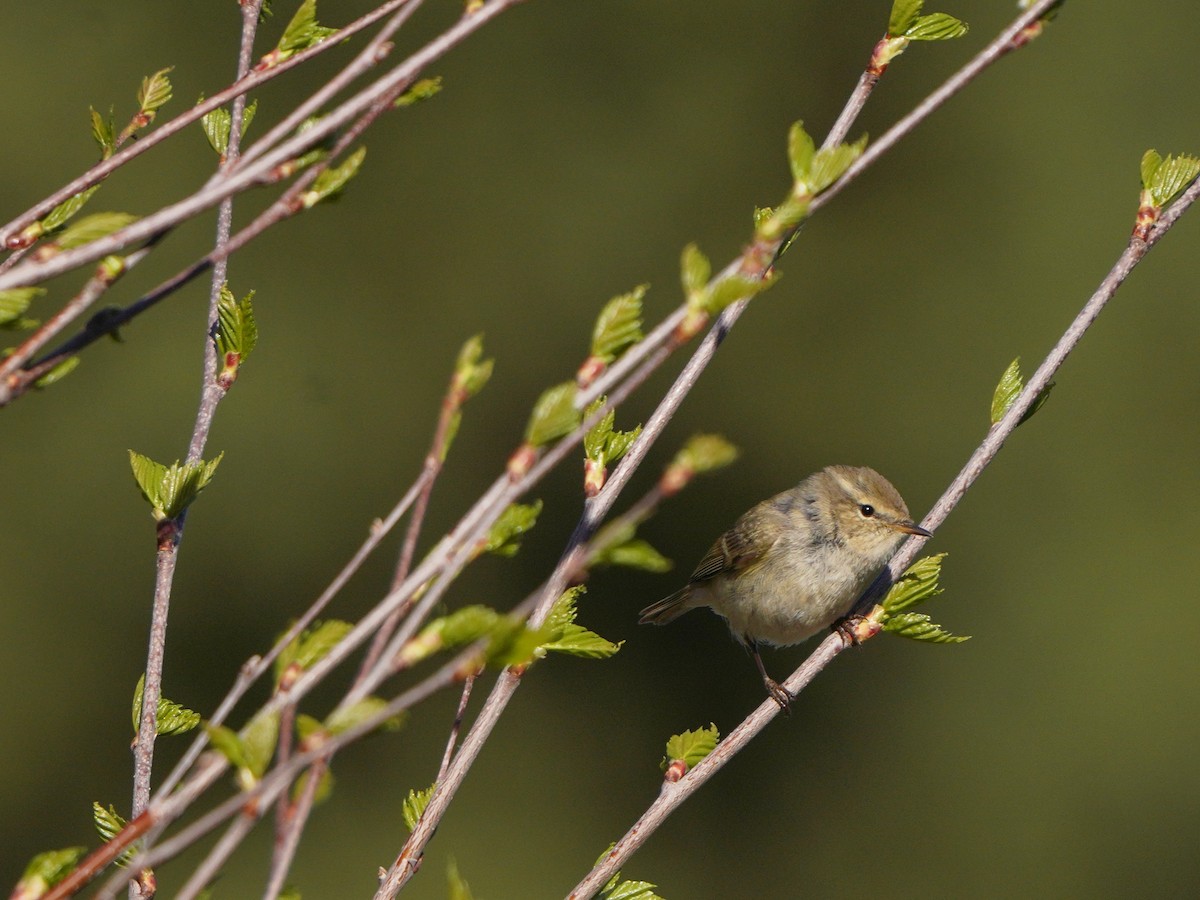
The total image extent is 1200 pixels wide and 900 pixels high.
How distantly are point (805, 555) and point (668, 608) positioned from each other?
1.26 meters

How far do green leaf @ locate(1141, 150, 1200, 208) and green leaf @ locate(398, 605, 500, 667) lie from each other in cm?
184

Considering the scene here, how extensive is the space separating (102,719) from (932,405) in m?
8.42

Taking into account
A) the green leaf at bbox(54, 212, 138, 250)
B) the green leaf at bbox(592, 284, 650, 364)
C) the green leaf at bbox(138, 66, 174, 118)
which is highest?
the green leaf at bbox(138, 66, 174, 118)

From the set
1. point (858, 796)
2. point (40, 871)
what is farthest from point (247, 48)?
point (858, 796)

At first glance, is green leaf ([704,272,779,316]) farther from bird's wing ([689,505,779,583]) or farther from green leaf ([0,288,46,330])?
bird's wing ([689,505,779,583])

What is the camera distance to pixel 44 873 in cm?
152

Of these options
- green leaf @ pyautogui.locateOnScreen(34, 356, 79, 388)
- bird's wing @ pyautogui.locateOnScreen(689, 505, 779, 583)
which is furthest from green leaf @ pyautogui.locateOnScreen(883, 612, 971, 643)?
bird's wing @ pyautogui.locateOnScreen(689, 505, 779, 583)

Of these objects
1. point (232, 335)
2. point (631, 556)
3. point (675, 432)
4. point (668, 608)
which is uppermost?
point (232, 335)

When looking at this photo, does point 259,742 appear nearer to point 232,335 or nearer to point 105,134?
point 232,335

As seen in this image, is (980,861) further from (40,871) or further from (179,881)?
(40,871)

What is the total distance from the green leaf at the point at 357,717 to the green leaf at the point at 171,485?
3.33ft

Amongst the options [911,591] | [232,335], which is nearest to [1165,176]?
[911,591]

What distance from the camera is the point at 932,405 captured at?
43.7 feet

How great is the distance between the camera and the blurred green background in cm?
1250
